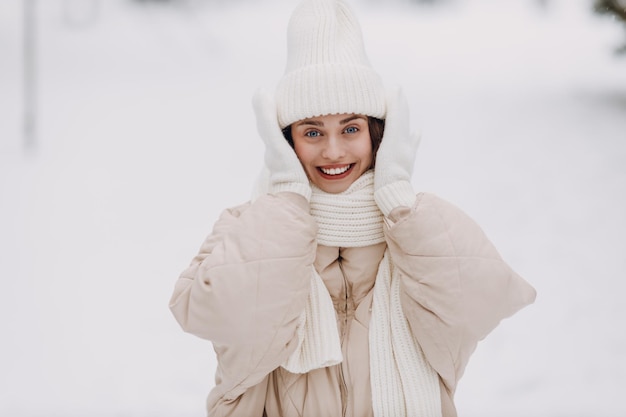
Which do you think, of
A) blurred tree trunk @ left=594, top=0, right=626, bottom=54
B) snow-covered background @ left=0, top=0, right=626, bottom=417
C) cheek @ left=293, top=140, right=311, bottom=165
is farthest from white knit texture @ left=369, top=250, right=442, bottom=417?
blurred tree trunk @ left=594, top=0, right=626, bottom=54

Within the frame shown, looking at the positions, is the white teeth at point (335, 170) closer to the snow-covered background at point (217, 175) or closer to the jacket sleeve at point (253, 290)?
the jacket sleeve at point (253, 290)

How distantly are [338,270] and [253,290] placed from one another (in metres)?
0.20

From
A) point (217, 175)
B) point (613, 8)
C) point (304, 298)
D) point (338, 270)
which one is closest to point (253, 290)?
point (304, 298)

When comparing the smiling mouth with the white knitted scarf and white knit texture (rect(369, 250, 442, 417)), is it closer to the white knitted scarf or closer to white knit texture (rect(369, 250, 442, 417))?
the white knitted scarf

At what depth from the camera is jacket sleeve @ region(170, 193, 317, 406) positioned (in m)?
0.98

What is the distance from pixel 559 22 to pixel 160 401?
4.57 metres

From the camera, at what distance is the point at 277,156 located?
43.2 inches

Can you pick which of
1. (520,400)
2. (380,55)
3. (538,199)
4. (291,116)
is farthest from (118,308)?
(380,55)

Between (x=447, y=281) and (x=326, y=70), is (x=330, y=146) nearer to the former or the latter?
(x=326, y=70)

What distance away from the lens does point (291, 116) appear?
111 cm

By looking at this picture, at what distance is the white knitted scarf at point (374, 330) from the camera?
107 centimetres

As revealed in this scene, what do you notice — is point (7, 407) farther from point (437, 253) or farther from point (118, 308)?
point (437, 253)

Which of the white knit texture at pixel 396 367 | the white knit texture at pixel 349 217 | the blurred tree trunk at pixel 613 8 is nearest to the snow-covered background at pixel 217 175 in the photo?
the blurred tree trunk at pixel 613 8

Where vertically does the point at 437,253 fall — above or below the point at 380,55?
below
